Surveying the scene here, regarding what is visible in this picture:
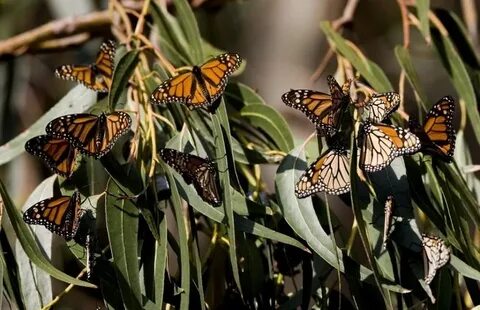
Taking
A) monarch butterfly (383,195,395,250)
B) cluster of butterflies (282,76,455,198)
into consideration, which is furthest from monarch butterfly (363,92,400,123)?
monarch butterfly (383,195,395,250)

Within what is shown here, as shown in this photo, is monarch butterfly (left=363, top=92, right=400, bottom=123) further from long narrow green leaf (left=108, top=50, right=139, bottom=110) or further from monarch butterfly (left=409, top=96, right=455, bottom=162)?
long narrow green leaf (left=108, top=50, right=139, bottom=110)

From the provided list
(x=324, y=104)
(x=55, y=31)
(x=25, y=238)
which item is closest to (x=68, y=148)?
(x=25, y=238)

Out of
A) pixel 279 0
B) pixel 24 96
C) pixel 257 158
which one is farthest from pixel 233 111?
pixel 24 96

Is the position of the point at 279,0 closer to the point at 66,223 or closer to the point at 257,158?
the point at 257,158

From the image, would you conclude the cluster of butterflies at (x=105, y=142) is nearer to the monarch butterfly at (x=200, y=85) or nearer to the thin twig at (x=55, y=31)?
the monarch butterfly at (x=200, y=85)

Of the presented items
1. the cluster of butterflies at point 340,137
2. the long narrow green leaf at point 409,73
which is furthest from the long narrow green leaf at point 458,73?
the cluster of butterflies at point 340,137

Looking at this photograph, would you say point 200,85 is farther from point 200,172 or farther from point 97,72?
point 97,72
